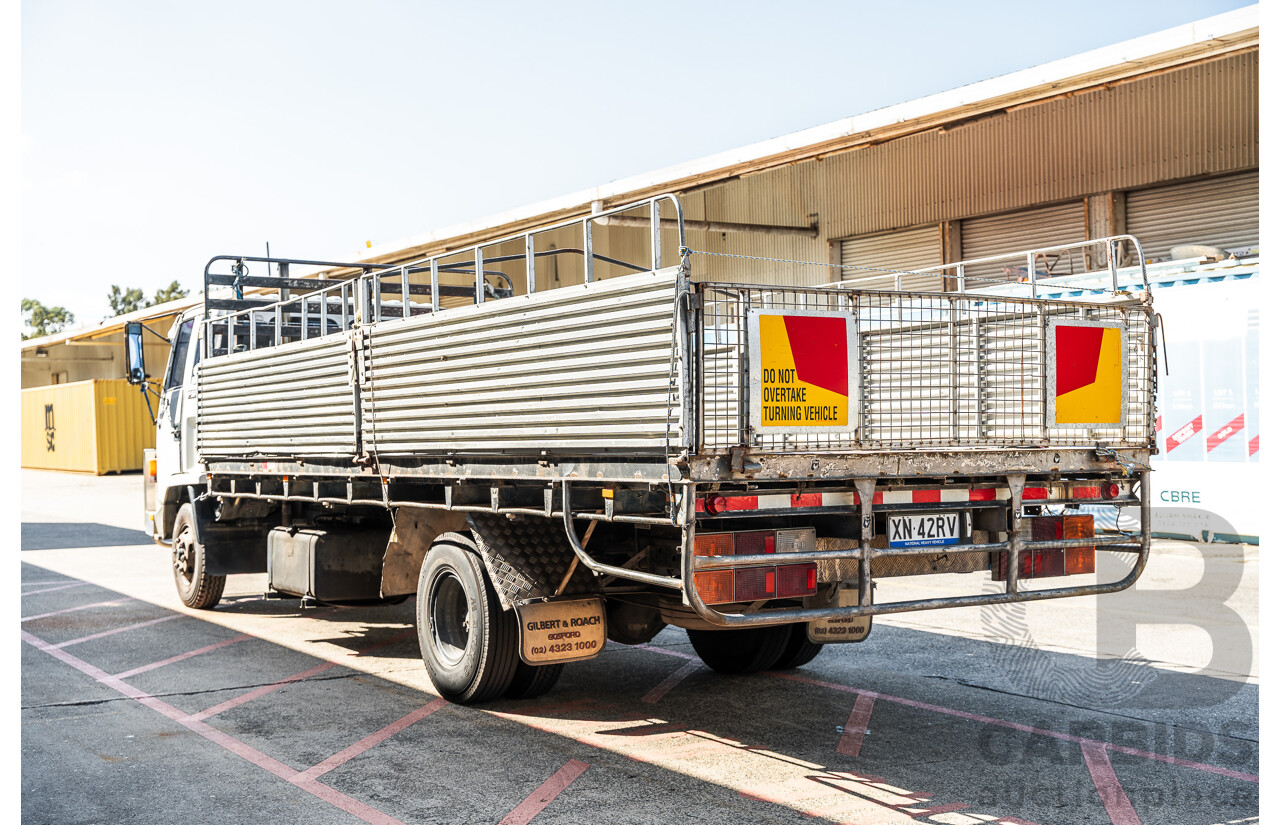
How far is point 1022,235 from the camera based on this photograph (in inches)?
840

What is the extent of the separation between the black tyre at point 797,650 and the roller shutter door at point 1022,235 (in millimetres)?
12852

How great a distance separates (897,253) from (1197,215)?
622 centimetres

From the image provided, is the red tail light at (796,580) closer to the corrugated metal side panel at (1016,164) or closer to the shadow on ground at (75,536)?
the corrugated metal side panel at (1016,164)

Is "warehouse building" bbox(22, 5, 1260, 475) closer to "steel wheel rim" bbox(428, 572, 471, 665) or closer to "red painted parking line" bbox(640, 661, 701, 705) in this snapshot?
"red painted parking line" bbox(640, 661, 701, 705)

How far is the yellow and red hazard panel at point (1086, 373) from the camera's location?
20.9 ft

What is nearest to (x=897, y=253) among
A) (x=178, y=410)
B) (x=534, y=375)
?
(x=178, y=410)

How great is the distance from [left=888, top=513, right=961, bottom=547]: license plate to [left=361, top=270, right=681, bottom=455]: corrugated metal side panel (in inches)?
55.8

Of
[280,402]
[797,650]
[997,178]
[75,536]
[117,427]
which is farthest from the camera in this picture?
[117,427]

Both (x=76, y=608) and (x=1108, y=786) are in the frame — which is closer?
(x=1108, y=786)

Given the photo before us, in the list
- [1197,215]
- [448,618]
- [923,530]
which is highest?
[1197,215]

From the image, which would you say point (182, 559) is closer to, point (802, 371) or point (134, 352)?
point (134, 352)

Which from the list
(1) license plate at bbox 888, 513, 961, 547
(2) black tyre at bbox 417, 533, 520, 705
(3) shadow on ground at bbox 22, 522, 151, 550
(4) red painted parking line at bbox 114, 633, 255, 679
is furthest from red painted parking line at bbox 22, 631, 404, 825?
(3) shadow on ground at bbox 22, 522, 151, 550

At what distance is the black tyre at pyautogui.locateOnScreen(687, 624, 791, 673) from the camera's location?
26.3 feet

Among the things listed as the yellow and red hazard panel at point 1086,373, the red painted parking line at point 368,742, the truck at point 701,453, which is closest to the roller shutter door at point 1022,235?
the truck at point 701,453
